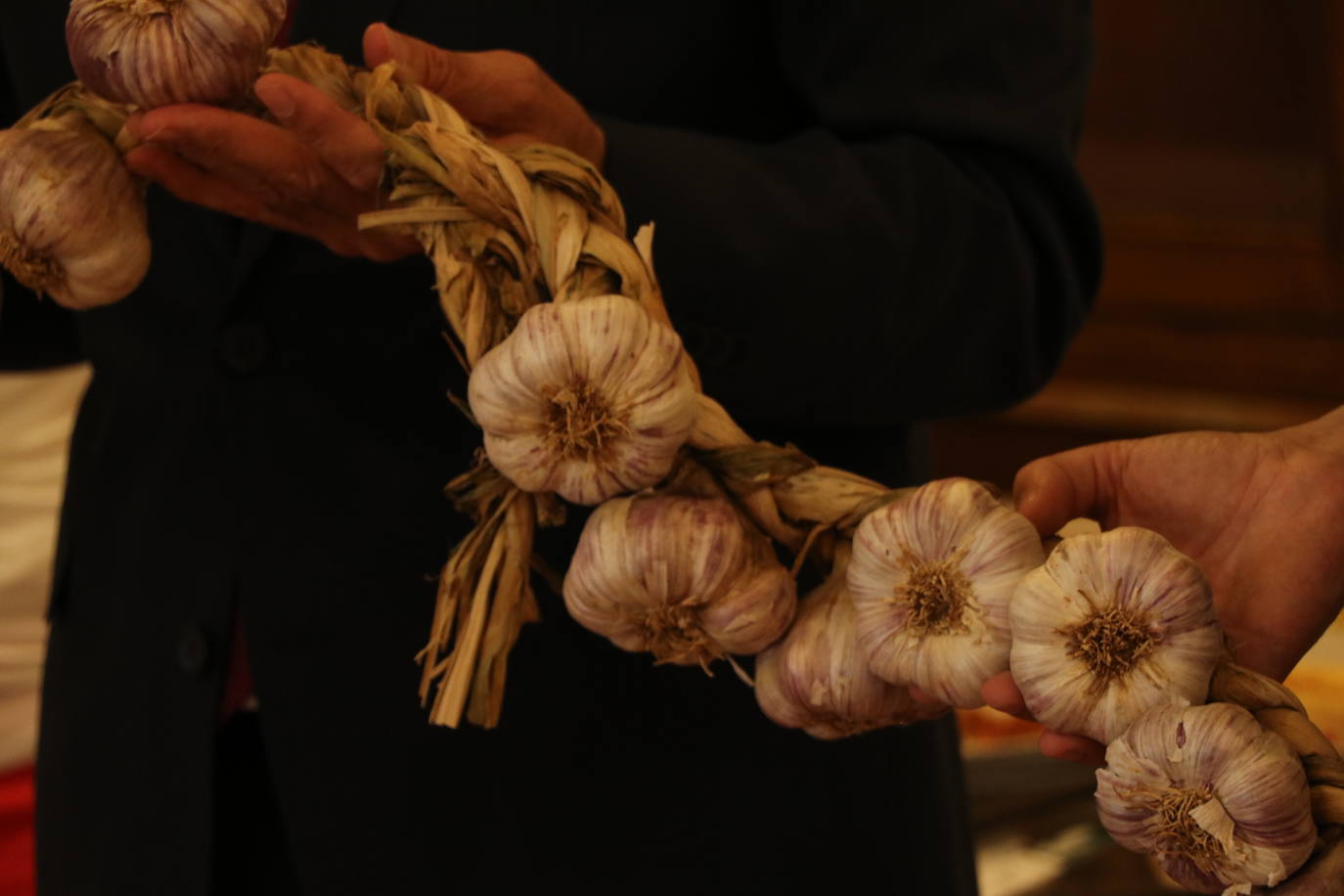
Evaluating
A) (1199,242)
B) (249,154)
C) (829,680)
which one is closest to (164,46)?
(249,154)

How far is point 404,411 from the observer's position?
711 millimetres

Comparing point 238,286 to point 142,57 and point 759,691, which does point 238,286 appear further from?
point 759,691

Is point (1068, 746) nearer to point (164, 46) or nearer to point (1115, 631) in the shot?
point (1115, 631)

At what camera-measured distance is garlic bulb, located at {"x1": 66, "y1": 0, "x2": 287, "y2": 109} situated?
484 millimetres

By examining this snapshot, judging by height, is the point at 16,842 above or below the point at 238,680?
below

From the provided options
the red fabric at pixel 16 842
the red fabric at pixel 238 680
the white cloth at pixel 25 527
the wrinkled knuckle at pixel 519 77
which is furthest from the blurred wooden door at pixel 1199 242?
the wrinkled knuckle at pixel 519 77

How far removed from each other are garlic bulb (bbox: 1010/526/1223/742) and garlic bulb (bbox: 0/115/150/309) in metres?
0.33

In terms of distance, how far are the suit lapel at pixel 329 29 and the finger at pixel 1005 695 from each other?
410 mm

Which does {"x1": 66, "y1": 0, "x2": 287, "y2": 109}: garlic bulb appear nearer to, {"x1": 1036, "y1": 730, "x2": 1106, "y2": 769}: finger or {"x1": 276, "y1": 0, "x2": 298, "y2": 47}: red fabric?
{"x1": 276, "y1": 0, "x2": 298, "y2": 47}: red fabric

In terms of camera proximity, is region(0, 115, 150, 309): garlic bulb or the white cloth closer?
region(0, 115, 150, 309): garlic bulb

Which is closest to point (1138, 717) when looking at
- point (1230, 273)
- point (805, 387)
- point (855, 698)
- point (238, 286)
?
point (855, 698)

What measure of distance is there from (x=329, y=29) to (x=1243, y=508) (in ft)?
1.46

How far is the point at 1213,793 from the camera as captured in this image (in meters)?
0.39

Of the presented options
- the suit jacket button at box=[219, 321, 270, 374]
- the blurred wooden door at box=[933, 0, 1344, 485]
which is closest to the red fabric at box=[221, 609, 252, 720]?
the suit jacket button at box=[219, 321, 270, 374]
